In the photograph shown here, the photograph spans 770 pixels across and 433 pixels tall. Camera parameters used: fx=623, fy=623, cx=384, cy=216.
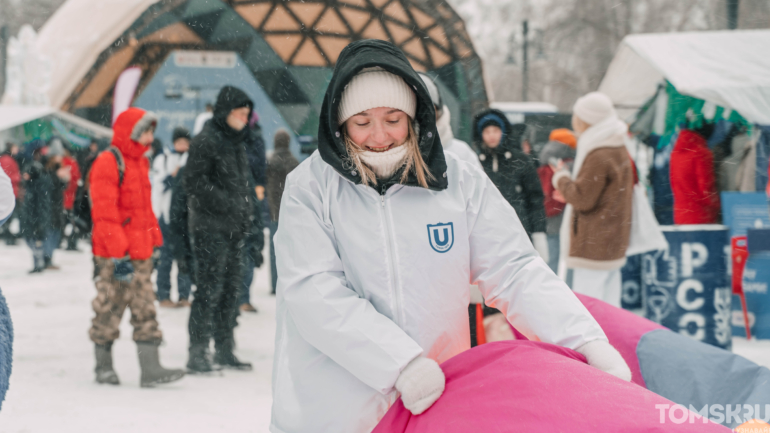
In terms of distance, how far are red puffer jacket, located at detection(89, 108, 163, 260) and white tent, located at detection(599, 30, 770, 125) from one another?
168 inches

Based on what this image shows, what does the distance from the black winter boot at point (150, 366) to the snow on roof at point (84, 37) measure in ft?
40.6

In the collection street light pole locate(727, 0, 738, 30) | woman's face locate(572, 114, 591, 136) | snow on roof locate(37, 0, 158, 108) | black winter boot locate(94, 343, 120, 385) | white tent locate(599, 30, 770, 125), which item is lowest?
black winter boot locate(94, 343, 120, 385)

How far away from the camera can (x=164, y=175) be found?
5.72 meters

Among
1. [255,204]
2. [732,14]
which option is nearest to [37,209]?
[255,204]

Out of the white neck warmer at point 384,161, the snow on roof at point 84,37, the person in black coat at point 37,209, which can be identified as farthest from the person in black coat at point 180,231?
the snow on roof at point 84,37

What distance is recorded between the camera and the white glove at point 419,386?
1.41 meters

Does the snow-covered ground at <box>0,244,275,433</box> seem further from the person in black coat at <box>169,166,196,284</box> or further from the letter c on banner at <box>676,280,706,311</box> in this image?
the letter c on banner at <box>676,280,706,311</box>

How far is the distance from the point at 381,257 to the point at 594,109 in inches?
122

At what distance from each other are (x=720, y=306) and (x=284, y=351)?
12.2 ft

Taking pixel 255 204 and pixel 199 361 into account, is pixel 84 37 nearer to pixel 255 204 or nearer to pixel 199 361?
pixel 255 204

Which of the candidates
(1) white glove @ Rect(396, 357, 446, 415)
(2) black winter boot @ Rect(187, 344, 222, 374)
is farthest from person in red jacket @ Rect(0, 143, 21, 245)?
(1) white glove @ Rect(396, 357, 446, 415)

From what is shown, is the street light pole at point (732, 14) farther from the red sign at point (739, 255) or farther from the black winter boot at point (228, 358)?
the black winter boot at point (228, 358)

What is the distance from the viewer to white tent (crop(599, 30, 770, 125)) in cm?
517

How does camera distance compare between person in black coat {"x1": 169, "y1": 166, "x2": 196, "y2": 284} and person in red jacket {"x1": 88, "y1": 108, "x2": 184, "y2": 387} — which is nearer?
person in red jacket {"x1": 88, "y1": 108, "x2": 184, "y2": 387}
